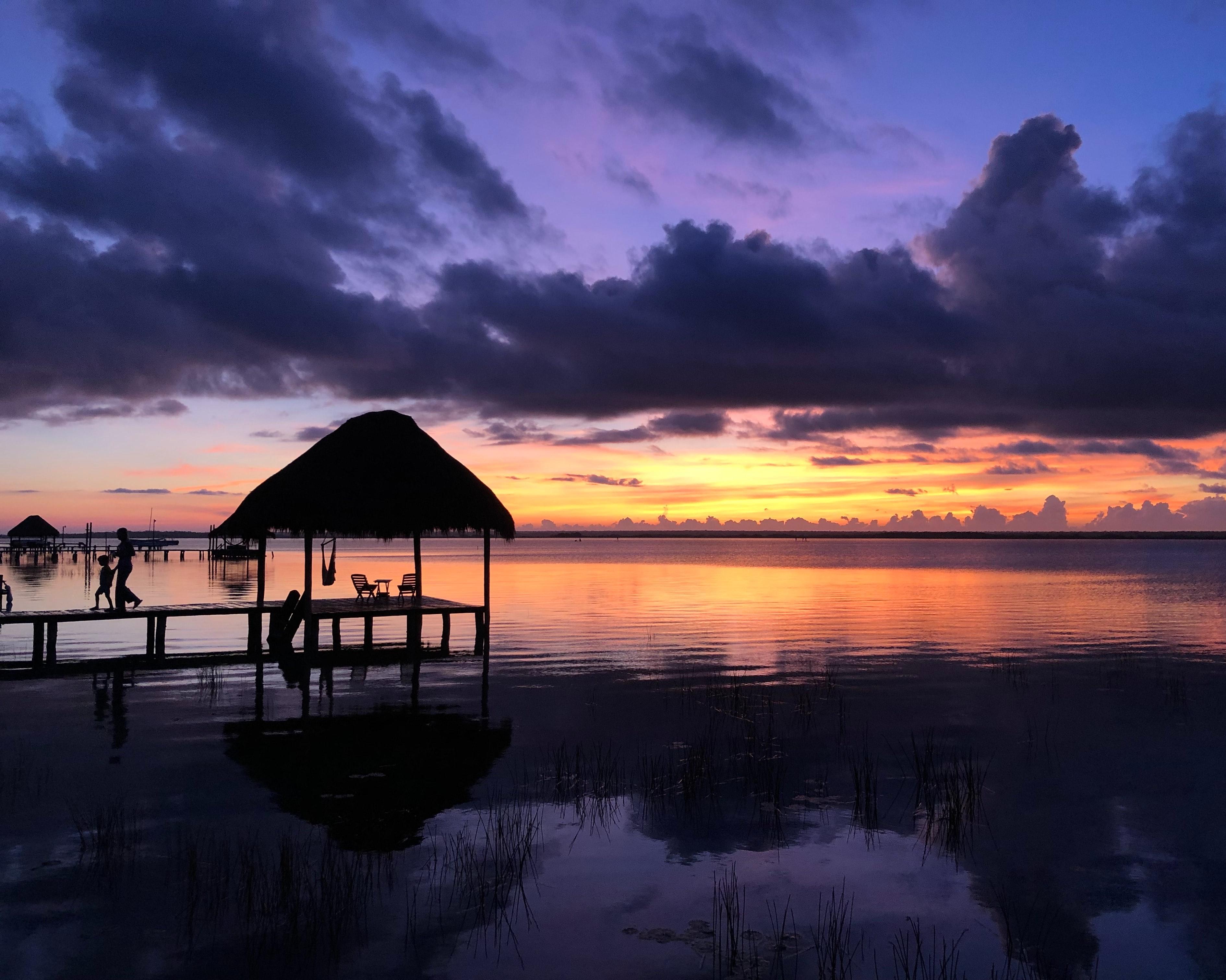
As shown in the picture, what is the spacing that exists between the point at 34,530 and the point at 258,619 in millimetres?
61798

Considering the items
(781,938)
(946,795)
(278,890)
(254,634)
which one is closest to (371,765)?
(278,890)

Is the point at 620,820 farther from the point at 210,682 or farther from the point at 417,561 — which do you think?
the point at 417,561

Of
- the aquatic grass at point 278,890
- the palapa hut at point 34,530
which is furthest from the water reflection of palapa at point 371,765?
the palapa hut at point 34,530

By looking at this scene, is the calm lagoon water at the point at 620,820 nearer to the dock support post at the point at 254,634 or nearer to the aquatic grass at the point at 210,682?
the aquatic grass at the point at 210,682

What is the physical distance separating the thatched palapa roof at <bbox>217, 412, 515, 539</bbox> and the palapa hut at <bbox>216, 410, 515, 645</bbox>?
0.06 feet

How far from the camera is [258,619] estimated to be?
19281 millimetres

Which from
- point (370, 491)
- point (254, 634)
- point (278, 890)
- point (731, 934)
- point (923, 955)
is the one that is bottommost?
point (923, 955)

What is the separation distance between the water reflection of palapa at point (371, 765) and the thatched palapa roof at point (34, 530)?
2526 inches

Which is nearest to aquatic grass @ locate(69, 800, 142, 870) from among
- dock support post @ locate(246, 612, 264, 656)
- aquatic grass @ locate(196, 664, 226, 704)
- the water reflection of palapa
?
the water reflection of palapa

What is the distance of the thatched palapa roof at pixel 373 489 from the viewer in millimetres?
17797

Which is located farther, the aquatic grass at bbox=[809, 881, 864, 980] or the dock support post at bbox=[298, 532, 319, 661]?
the dock support post at bbox=[298, 532, 319, 661]

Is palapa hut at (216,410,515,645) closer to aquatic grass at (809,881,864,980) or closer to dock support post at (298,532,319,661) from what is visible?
dock support post at (298,532,319,661)

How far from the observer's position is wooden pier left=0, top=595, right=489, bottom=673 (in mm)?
17125

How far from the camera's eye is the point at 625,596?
4131 centimetres
